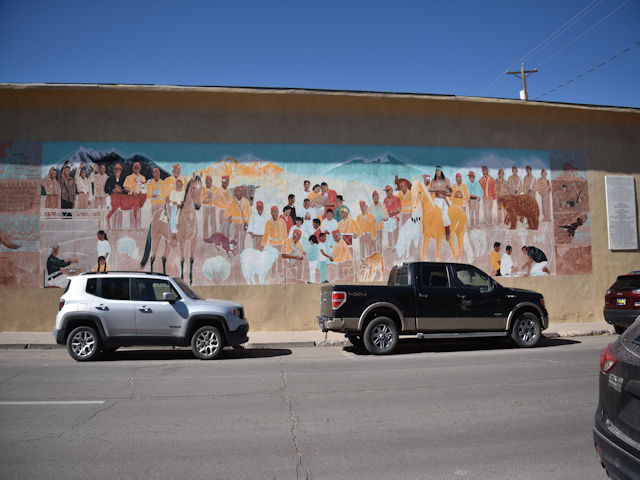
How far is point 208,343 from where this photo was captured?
34.1 feet

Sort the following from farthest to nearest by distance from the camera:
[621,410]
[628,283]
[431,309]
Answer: [628,283]
[431,309]
[621,410]

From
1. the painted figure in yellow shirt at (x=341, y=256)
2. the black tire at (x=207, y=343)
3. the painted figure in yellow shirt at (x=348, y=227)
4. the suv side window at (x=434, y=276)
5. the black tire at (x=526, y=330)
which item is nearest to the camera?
the black tire at (x=207, y=343)

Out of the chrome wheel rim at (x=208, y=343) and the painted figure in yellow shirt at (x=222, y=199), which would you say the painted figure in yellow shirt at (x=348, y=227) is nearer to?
the painted figure in yellow shirt at (x=222, y=199)

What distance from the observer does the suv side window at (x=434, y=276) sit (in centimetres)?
1131

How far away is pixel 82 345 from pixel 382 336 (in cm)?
661

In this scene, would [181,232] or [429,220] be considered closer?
[181,232]

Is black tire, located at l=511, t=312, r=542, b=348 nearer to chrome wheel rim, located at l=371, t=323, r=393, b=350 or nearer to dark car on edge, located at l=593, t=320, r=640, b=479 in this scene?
chrome wheel rim, located at l=371, t=323, r=393, b=350

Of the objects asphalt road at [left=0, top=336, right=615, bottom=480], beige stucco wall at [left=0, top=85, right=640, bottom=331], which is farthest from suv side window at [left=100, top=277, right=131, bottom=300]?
beige stucco wall at [left=0, top=85, right=640, bottom=331]

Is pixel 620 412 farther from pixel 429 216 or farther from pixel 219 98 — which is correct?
pixel 219 98

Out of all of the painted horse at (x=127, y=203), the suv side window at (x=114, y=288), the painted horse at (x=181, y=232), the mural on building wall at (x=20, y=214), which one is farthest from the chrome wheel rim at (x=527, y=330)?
the mural on building wall at (x=20, y=214)

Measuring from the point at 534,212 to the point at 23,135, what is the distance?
58.4ft

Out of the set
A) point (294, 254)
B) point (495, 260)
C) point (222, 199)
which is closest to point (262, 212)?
point (222, 199)

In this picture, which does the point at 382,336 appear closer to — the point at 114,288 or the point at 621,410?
the point at 114,288

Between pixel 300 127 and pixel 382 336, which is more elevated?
pixel 300 127
